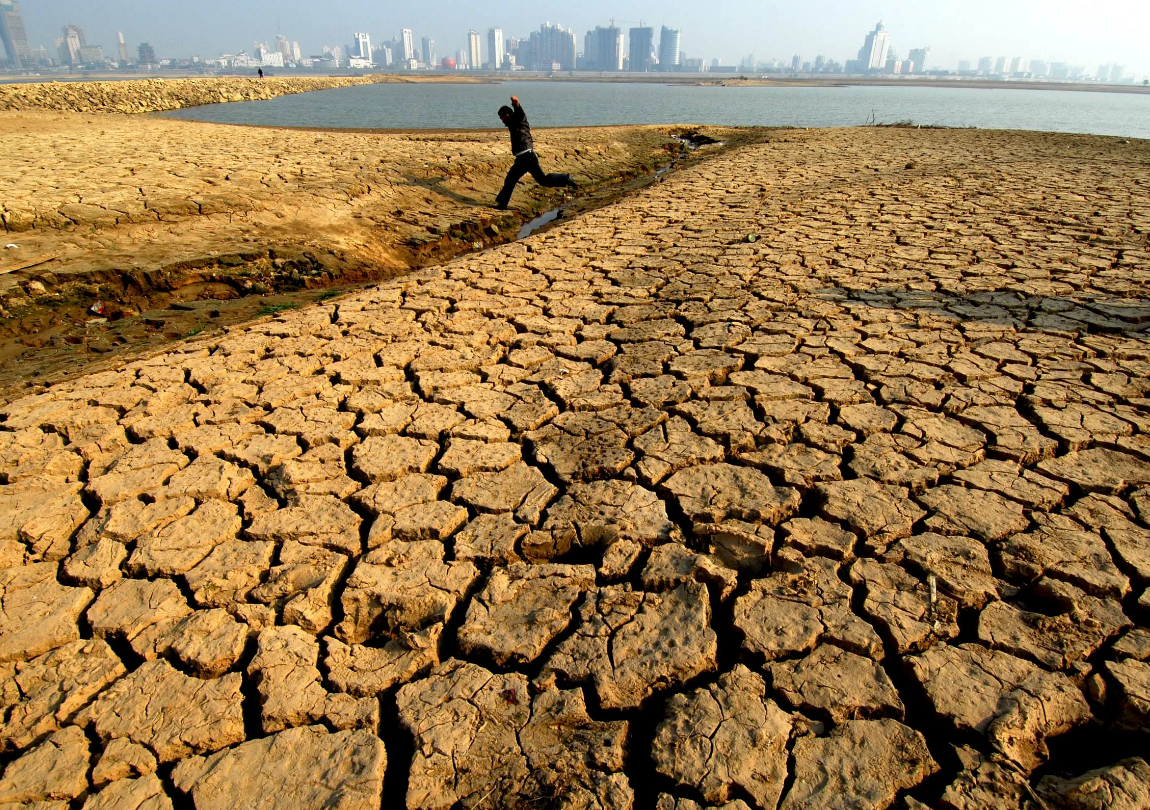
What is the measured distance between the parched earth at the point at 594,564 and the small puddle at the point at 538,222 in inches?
145

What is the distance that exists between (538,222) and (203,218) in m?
3.56

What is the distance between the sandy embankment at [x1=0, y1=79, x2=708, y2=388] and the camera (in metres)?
4.49

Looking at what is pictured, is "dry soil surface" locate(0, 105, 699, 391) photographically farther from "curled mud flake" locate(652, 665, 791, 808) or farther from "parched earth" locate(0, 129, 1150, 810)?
"curled mud flake" locate(652, 665, 791, 808)

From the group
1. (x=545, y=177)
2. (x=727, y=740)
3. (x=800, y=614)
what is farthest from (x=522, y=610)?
(x=545, y=177)

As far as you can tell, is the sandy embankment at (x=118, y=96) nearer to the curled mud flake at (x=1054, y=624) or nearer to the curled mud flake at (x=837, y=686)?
the curled mud flake at (x=837, y=686)

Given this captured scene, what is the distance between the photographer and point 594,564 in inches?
76.0

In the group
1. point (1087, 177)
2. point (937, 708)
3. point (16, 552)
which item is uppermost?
point (1087, 177)

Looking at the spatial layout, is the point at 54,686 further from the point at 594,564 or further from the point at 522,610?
the point at 594,564

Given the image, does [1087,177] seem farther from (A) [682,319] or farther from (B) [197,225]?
(B) [197,225]

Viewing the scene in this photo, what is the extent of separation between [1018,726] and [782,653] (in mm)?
495

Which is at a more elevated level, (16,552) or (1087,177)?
(1087,177)

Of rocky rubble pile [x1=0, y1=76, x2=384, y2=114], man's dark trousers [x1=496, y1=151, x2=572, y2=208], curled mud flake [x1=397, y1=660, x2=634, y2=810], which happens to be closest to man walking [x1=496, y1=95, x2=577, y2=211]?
man's dark trousers [x1=496, y1=151, x2=572, y2=208]

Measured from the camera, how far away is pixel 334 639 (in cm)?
170

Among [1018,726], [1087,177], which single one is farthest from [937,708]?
[1087,177]
